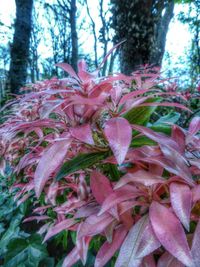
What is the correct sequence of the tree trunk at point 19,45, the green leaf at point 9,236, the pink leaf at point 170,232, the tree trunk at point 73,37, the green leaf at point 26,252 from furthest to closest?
the tree trunk at point 73,37, the tree trunk at point 19,45, the green leaf at point 9,236, the green leaf at point 26,252, the pink leaf at point 170,232

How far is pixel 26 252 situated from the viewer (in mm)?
1205

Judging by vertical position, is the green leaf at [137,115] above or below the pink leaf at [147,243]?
above

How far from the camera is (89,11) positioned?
35.1ft

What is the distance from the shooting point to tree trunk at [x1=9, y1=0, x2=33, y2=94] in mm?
3879

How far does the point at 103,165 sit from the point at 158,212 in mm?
255

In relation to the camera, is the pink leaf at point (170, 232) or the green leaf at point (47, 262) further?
the green leaf at point (47, 262)

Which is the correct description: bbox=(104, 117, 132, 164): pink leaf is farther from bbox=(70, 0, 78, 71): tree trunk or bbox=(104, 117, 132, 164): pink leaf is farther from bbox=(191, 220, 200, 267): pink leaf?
bbox=(70, 0, 78, 71): tree trunk

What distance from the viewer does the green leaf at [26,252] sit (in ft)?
3.83

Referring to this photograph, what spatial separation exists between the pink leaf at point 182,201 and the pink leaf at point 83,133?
14 cm

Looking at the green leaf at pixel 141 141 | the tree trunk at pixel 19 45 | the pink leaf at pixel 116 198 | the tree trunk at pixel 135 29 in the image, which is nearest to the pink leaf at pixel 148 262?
the pink leaf at pixel 116 198

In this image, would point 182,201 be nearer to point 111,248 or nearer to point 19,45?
point 111,248

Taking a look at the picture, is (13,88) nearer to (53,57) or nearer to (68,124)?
(68,124)

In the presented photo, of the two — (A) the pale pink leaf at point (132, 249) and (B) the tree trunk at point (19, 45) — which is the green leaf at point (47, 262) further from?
(B) the tree trunk at point (19, 45)

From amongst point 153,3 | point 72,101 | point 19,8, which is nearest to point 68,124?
point 72,101
